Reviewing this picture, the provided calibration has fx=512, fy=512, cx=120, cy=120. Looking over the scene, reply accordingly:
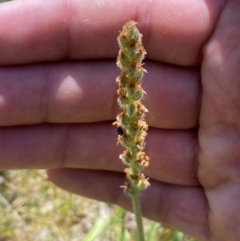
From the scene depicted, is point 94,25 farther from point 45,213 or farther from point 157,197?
point 45,213

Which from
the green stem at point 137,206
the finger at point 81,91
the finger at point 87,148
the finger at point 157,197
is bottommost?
the green stem at point 137,206

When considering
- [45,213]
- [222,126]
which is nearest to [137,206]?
[222,126]

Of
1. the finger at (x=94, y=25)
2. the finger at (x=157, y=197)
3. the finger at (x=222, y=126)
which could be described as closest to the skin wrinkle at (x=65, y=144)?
the finger at (x=157, y=197)

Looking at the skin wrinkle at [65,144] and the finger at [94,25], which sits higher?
the finger at [94,25]

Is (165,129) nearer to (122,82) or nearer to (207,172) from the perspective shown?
(207,172)

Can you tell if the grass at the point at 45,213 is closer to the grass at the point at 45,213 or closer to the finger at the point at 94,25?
the grass at the point at 45,213

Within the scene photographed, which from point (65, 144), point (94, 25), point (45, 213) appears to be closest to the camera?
point (94, 25)

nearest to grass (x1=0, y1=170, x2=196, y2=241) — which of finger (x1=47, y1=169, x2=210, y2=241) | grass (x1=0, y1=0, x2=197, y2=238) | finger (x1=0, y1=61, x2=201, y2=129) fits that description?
grass (x1=0, y1=0, x2=197, y2=238)
